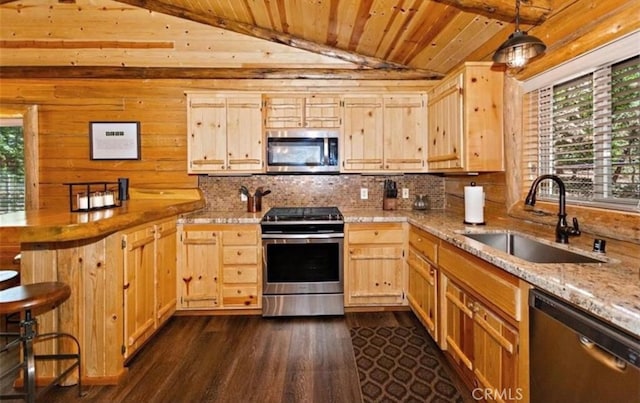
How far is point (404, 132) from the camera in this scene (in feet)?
11.1

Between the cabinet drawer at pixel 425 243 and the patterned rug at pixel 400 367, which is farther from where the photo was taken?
the cabinet drawer at pixel 425 243

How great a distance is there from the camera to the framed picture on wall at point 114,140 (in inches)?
140

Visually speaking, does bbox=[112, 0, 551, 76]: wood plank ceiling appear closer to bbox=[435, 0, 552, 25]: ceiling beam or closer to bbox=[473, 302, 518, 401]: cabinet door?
bbox=[435, 0, 552, 25]: ceiling beam

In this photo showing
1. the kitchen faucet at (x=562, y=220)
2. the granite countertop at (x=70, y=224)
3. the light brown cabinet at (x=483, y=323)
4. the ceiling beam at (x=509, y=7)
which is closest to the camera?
the light brown cabinet at (x=483, y=323)

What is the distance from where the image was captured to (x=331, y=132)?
130 inches

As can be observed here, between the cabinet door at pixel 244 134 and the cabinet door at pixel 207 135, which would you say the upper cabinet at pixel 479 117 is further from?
the cabinet door at pixel 207 135

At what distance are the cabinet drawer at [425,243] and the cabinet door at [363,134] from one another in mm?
826

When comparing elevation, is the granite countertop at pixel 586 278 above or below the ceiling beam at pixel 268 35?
below

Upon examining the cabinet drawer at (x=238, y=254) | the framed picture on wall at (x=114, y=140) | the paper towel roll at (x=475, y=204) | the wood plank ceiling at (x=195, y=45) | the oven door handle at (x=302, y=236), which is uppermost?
the wood plank ceiling at (x=195, y=45)

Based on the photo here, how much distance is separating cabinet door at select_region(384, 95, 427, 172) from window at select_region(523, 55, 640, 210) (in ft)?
3.49

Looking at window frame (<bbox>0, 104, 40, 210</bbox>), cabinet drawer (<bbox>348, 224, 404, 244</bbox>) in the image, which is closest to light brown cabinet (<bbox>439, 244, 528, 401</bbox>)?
cabinet drawer (<bbox>348, 224, 404, 244</bbox>)

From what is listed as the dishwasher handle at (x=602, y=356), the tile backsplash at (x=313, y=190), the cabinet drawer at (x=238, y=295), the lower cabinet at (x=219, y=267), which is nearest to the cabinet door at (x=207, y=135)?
the tile backsplash at (x=313, y=190)

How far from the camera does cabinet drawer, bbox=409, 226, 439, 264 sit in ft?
Answer: 7.90

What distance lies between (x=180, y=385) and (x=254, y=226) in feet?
4.47
